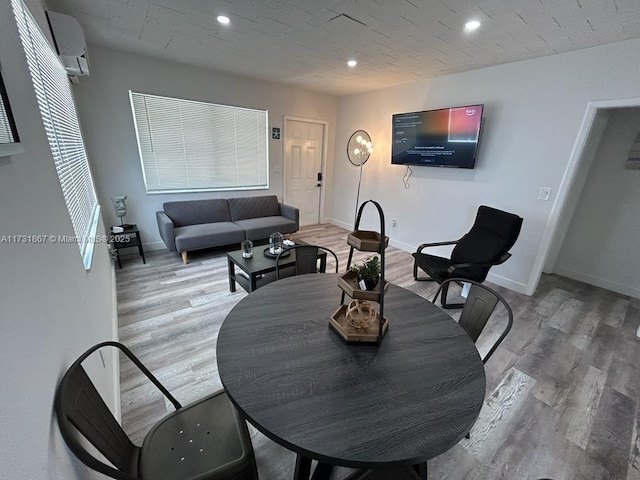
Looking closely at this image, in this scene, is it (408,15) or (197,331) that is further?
(197,331)

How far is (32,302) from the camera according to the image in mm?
679

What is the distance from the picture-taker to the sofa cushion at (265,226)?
3885 mm

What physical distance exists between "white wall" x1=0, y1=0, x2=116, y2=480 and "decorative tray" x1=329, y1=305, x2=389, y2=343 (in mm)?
898

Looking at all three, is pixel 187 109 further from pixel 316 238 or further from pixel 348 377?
pixel 348 377

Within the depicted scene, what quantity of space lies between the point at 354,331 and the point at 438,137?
128 inches

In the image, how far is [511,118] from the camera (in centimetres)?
296

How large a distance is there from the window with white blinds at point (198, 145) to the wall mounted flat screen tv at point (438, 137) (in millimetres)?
2248

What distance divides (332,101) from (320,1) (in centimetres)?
332

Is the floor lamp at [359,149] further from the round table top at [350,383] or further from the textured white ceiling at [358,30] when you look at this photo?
the round table top at [350,383]

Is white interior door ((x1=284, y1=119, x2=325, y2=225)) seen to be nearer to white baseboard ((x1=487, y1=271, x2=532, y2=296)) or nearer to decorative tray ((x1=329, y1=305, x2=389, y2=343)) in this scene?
white baseboard ((x1=487, y1=271, x2=532, y2=296))

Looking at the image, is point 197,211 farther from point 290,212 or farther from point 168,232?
point 290,212

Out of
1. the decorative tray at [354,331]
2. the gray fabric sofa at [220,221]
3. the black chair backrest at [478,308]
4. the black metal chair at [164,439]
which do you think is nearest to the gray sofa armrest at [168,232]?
the gray fabric sofa at [220,221]

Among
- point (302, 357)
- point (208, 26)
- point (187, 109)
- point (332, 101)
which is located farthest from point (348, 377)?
point (332, 101)

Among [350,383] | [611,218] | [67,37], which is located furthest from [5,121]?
[611,218]
